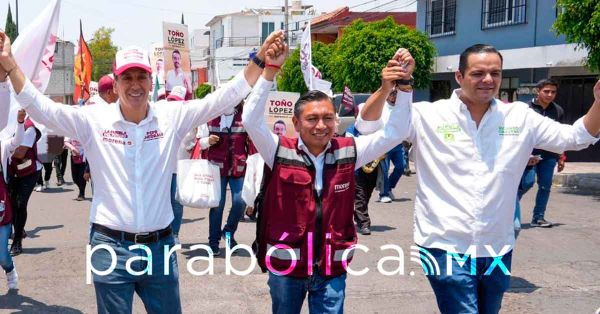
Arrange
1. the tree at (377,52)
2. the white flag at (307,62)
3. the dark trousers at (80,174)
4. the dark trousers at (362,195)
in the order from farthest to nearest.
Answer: the tree at (377,52), the dark trousers at (80,174), the white flag at (307,62), the dark trousers at (362,195)

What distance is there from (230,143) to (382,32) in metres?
17.9

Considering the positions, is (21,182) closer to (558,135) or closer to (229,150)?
(229,150)

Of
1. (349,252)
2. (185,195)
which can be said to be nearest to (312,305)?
(349,252)

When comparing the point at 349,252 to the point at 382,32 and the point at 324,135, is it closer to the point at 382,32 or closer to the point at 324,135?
the point at 324,135

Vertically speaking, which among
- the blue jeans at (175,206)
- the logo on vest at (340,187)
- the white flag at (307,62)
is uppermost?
the white flag at (307,62)

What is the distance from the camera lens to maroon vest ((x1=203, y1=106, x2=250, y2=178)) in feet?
24.0

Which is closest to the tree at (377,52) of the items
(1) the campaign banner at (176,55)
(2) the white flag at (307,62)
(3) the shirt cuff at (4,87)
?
(1) the campaign banner at (176,55)

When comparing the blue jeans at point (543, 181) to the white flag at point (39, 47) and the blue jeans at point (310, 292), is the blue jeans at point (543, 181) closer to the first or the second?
the blue jeans at point (310, 292)

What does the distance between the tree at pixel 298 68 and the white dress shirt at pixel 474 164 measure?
3089 cm

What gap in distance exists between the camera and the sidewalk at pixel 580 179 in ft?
44.7

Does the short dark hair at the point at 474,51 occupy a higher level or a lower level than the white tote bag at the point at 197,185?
higher

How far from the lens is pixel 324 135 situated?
3.56 metres

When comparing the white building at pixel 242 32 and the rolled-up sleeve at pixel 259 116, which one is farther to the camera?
the white building at pixel 242 32

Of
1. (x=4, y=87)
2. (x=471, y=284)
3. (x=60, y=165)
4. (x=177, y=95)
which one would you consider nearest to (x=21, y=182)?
(x=177, y=95)
